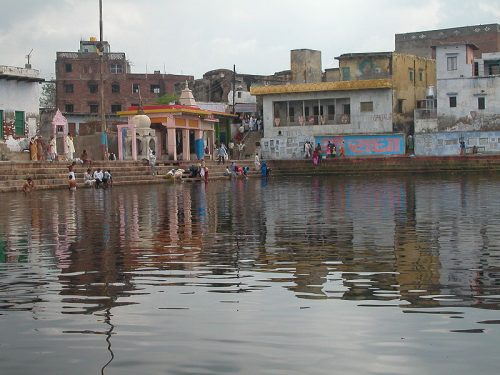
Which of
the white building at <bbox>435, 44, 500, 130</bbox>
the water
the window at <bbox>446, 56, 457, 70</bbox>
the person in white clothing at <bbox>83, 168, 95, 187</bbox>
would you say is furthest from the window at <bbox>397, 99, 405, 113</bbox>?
the water

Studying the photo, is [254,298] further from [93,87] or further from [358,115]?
[93,87]

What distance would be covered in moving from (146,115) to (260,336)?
147 ft

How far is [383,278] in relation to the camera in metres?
8.75

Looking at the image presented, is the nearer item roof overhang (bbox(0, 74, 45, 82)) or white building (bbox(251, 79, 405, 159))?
roof overhang (bbox(0, 74, 45, 82))

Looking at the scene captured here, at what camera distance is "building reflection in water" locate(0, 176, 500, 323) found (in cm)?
823

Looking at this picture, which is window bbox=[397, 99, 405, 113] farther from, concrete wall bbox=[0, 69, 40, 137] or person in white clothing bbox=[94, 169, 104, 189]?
person in white clothing bbox=[94, 169, 104, 189]

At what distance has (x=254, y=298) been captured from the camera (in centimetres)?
776

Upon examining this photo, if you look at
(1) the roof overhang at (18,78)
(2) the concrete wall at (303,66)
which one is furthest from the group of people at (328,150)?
(1) the roof overhang at (18,78)

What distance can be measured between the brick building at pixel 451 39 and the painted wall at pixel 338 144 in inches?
601

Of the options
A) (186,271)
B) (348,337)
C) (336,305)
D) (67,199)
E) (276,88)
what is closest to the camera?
(348,337)

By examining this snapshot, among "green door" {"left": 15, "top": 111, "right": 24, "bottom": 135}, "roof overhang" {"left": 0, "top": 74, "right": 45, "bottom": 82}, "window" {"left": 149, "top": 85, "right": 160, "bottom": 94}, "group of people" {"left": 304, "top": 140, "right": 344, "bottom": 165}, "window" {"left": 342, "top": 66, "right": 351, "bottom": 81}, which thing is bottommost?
"group of people" {"left": 304, "top": 140, "right": 344, "bottom": 165}

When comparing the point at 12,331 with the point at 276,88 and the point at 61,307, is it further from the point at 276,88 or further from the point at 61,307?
the point at 276,88

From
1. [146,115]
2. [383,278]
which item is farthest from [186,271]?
[146,115]

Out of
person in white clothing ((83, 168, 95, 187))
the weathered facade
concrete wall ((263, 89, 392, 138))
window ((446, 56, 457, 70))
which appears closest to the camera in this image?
person in white clothing ((83, 168, 95, 187))
